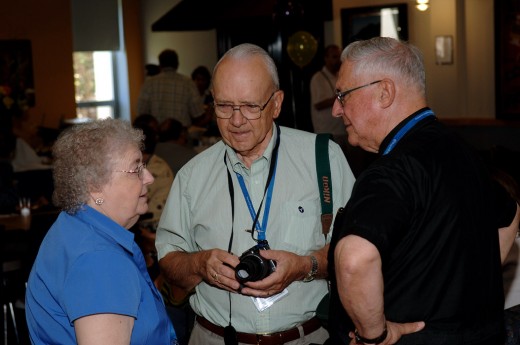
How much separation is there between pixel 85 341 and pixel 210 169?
0.91m

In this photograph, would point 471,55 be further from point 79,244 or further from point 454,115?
point 79,244

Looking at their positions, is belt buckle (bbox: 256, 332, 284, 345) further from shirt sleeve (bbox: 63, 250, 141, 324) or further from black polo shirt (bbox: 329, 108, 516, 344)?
shirt sleeve (bbox: 63, 250, 141, 324)

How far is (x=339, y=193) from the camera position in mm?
2471

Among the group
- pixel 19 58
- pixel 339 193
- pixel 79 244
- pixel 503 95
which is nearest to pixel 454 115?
pixel 503 95

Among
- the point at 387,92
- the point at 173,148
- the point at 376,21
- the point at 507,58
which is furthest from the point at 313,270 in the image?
the point at 376,21

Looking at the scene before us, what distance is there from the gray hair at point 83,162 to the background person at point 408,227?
2.05 feet

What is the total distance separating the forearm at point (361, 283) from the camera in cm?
179

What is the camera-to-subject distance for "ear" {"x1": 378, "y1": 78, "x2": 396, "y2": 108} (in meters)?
2.00

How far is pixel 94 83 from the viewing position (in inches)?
556

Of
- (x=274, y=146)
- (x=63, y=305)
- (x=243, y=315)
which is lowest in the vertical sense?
(x=243, y=315)

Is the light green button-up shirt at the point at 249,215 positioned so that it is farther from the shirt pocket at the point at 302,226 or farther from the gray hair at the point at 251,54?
the gray hair at the point at 251,54

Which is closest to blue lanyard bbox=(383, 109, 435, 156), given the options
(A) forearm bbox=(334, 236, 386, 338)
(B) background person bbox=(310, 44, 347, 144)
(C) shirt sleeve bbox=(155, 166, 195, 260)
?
(A) forearm bbox=(334, 236, 386, 338)

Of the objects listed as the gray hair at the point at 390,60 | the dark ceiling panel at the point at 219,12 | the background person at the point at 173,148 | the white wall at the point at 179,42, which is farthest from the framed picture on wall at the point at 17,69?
the gray hair at the point at 390,60

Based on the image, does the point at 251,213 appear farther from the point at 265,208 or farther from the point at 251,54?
the point at 251,54
